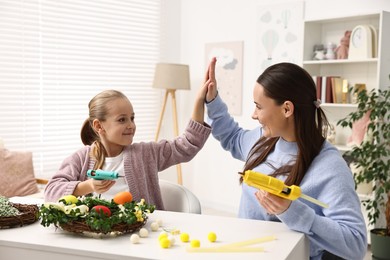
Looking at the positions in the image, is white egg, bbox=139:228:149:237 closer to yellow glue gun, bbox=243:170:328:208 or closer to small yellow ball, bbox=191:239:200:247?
small yellow ball, bbox=191:239:200:247

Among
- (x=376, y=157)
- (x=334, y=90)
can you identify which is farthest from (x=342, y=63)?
(x=376, y=157)

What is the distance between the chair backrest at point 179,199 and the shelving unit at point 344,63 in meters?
2.20

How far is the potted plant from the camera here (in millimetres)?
3525

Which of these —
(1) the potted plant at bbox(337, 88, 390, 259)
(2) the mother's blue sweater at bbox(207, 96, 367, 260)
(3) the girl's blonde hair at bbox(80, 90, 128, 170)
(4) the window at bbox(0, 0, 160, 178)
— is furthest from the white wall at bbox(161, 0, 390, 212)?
(2) the mother's blue sweater at bbox(207, 96, 367, 260)

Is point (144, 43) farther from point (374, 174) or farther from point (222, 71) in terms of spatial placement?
point (374, 174)

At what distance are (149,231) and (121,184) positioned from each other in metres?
0.64

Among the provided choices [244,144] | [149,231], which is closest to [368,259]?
[244,144]

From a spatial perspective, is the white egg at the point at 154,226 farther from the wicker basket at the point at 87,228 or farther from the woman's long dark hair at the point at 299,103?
the woman's long dark hair at the point at 299,103

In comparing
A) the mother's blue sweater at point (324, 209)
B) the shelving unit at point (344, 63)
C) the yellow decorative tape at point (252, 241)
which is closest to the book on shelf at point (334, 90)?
the shelving unit at point (344, 63)

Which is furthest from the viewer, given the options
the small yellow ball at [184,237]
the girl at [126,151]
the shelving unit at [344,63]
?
the shelving unit at [344,63]

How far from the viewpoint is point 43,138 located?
14.6 feet

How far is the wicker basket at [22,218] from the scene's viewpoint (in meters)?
1.47

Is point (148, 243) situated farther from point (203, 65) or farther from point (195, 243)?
point (203, 65)

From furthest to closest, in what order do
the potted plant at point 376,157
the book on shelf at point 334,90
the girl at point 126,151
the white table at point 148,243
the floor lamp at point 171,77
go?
the floor lamp at point 171,77 → the book on shelf at point 334,90 → the potted plant at point 376,157 → the girl at point 126,151 → the white table at point 148,243
